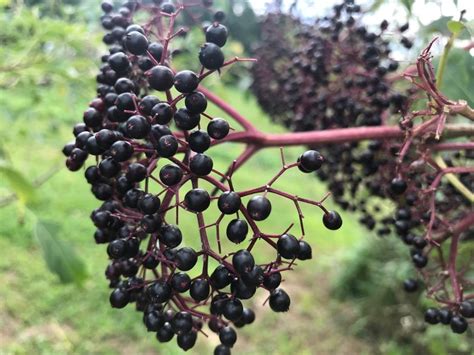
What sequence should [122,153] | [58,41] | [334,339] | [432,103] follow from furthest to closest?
[334,339]
[58,41]
[432,103]
[122,153]

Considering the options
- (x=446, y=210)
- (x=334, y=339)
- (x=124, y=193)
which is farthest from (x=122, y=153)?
(x=334, y=339)

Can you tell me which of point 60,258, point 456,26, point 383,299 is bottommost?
point 383,299

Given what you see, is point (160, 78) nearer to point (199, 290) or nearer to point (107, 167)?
point (107, 167)

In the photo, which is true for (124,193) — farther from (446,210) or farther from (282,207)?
(282,207)

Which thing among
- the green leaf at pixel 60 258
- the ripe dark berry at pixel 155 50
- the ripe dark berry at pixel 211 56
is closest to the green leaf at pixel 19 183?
the green leaf at pixel 60 258

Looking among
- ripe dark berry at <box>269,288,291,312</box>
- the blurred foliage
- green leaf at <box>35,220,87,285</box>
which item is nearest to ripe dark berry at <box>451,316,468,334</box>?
ripe dark berry at <box>269,288,291,312</box>

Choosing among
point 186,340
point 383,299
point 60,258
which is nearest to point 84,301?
point 60,258
